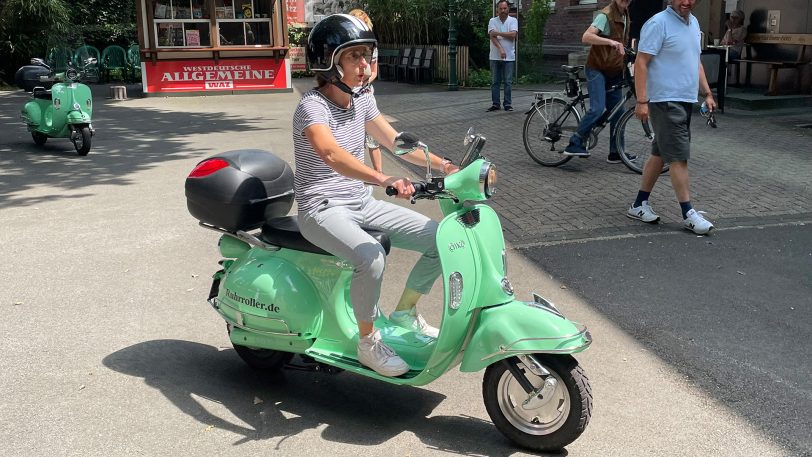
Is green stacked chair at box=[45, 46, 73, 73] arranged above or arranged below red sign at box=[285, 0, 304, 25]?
below

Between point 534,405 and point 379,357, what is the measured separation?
0.69m

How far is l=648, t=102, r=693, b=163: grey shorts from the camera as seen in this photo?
669cm

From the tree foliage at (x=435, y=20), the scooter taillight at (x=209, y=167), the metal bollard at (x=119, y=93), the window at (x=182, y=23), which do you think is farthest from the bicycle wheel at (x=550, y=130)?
the tree foliage at (x=435, y=20)

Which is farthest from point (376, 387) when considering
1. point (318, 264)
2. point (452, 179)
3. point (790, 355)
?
point (790, 355)

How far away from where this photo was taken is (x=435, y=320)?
16.6 feet

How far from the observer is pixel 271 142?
12.0 meters

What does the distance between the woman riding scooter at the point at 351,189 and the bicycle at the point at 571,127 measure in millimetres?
5391

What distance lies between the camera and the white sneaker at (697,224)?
674cm

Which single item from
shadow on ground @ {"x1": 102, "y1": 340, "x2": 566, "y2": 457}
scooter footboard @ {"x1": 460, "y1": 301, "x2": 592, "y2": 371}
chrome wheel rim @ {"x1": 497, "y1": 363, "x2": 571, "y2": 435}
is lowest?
shadow on ground @ {"x1": 102, "y1": 340, "x2": 566, "y2": 457}

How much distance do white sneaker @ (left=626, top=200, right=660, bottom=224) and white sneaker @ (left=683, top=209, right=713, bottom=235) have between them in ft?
1.00

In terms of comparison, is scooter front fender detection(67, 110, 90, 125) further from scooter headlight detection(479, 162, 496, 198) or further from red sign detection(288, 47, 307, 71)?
red sign detection(288, 47, 307, 71)

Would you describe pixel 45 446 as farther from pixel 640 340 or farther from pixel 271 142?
pixel 271 142

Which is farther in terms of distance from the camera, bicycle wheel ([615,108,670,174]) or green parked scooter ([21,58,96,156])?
green parked scooter ([21,58,96,156])

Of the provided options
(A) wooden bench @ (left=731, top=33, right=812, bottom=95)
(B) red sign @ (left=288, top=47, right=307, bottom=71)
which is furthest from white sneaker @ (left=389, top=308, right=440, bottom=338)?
(B) red sign @ (left=288, top=47, right=307, bottom=71)
